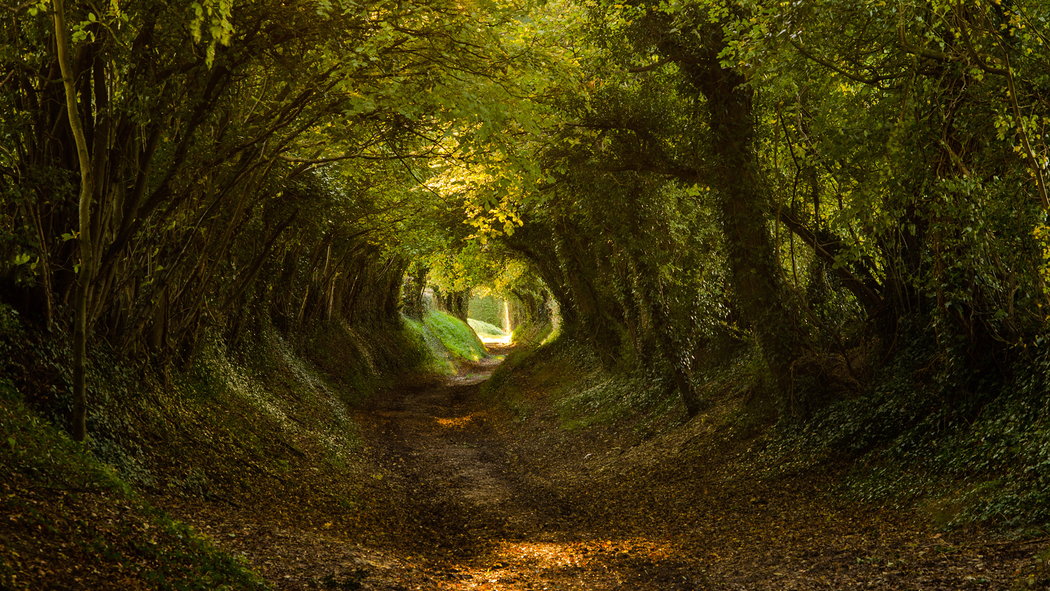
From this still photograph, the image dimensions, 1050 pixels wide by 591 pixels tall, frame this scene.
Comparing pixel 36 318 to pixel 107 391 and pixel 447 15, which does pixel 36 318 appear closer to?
pixel 107 391

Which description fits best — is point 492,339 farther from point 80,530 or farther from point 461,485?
point 80,530

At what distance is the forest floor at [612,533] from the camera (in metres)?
6.55

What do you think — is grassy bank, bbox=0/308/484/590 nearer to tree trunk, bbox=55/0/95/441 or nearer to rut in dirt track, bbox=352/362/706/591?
tree trunk, bbox=55/0/95/441

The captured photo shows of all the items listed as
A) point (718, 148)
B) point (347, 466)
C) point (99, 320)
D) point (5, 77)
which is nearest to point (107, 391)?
point (99, 320)

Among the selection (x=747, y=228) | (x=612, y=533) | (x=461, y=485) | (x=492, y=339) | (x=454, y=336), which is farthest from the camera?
(x=492, y=339)

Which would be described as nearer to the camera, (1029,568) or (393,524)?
(1029,568)

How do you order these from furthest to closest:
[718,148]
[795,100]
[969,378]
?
[718,148] < [795,100] < [969,378]

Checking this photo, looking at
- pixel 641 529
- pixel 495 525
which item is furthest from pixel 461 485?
pixel 641 529

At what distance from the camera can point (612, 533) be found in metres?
9.46

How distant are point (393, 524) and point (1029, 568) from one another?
7.20m

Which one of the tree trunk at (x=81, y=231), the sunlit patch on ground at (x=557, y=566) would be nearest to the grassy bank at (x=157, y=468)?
the tree trunk at (x=81, y=231)

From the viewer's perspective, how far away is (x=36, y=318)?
8.03 meters

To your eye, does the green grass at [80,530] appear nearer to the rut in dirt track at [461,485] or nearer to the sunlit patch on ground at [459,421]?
the rut in dirt track at [461,485]

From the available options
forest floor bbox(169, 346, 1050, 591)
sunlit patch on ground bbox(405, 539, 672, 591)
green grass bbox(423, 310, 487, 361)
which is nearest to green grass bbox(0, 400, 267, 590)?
forest floor bbox(169, 346, 1050, 591)
